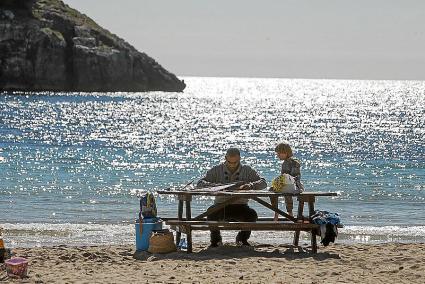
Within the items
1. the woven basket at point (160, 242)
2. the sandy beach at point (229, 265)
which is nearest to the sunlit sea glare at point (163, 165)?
the sandy beach at point (229, 265)

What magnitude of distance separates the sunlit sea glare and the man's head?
14.4ft

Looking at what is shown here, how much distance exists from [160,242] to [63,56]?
479ft

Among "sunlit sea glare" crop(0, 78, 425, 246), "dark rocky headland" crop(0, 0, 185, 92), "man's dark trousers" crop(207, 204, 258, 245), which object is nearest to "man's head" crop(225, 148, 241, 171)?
"man's dark trousers" crop(207, 204, 258, 245)

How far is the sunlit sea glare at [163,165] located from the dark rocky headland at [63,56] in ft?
150

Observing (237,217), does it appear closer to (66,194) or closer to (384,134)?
(66,194)

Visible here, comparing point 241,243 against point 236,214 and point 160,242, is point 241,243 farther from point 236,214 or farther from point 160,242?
point 160,242

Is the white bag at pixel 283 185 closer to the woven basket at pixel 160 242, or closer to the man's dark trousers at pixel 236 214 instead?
the man's dark trousers at pixel 236 214

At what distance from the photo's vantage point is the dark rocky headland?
150 m

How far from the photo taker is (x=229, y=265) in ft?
39.5

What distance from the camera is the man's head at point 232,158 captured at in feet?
43.7

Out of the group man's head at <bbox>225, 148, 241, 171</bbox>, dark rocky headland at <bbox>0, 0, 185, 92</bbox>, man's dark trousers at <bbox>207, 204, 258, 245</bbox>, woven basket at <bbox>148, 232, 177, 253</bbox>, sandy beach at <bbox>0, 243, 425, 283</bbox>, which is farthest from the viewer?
dark rocky headland at <bbox>0, 0, 185, 92</bbox>

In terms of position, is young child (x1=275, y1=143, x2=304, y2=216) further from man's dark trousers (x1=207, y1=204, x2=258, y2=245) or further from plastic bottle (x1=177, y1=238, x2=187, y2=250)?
plastic bottle (x1=177, y1=238, x2=187, y2=250)

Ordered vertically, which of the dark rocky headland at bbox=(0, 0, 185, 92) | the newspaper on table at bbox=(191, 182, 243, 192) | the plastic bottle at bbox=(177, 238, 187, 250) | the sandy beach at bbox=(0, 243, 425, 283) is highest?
the dark rocky headland at bbox=(0, 0, 185, 92)

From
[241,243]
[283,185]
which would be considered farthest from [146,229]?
[283,185]
